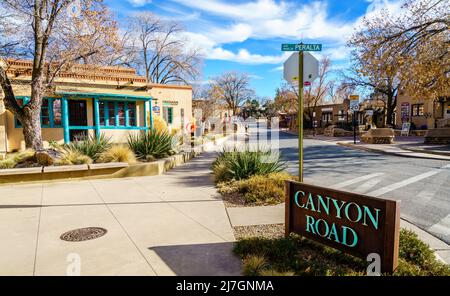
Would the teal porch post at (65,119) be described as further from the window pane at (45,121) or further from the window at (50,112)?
the window pane at (45,121)

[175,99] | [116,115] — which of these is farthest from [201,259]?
[175,99]

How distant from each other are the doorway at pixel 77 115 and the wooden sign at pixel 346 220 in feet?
51.0

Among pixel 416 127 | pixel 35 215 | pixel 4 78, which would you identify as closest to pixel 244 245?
pixel 35 215

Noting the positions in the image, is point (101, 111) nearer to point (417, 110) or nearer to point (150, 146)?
point (150, 146)

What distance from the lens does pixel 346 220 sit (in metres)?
3.45

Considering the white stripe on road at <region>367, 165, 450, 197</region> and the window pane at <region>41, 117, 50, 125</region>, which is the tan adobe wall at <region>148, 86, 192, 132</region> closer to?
the window pane at <region>41, 117, 50, 125</region>

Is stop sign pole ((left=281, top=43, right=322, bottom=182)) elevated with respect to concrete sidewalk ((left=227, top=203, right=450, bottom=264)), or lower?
elevated

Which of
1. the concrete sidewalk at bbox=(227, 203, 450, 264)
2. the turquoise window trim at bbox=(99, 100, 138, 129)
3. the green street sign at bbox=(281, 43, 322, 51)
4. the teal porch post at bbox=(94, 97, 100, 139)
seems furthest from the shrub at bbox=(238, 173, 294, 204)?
the turquoise window trim at bbox=(99, 100, 138, 129)

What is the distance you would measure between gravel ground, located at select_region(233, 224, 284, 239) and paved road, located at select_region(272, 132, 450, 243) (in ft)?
7.84

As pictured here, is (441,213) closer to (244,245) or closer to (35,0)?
(244,245)

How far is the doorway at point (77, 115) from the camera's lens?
16.6 m

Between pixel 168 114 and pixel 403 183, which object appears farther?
pixel 168 114

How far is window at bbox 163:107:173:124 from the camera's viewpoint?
23906 millimetres

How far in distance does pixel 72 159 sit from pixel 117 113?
9451 millimetres
